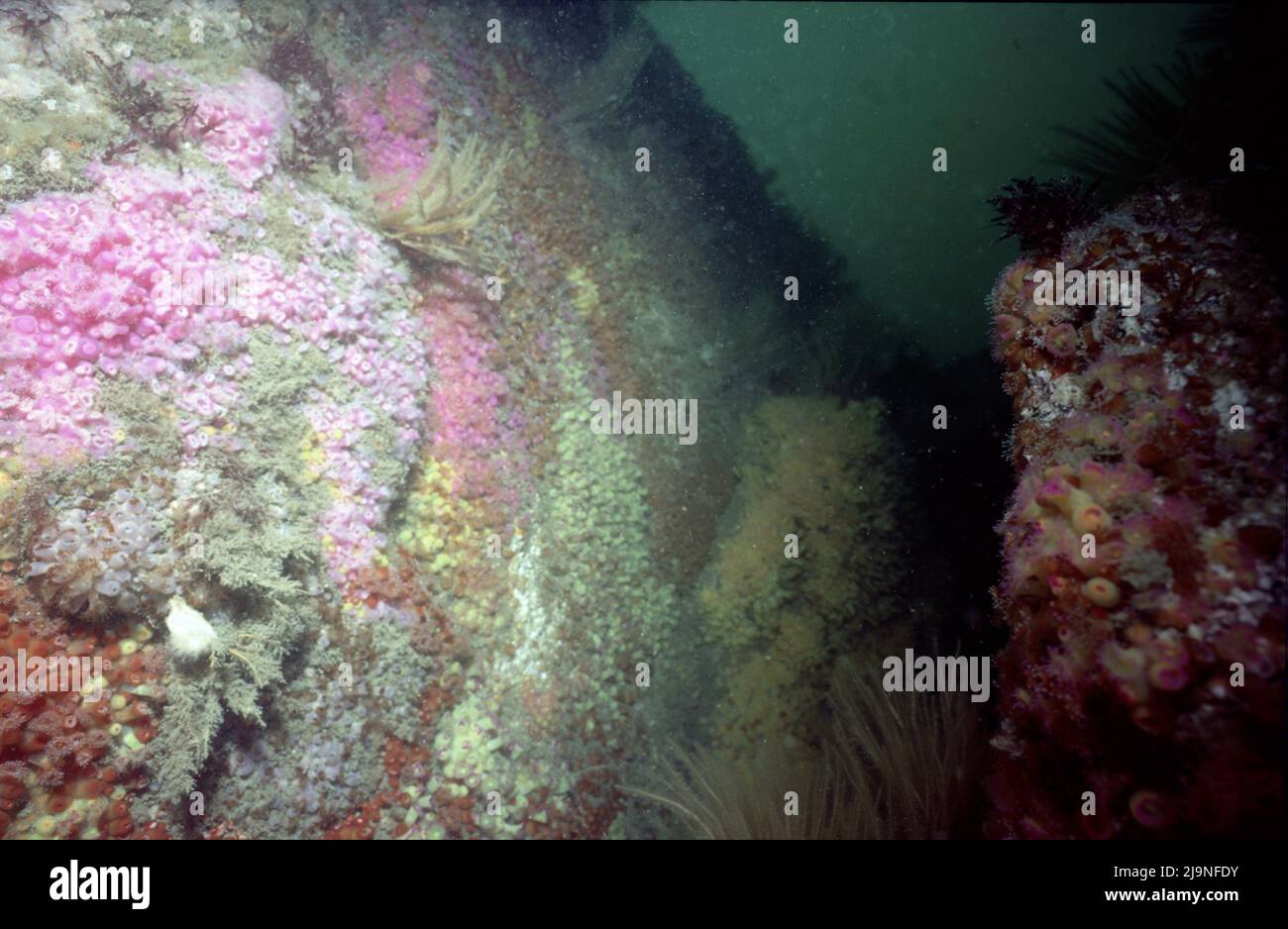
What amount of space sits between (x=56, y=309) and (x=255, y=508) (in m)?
1.59

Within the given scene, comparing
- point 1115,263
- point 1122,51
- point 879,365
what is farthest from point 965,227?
point 1122,51

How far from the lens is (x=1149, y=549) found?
8.21 feet

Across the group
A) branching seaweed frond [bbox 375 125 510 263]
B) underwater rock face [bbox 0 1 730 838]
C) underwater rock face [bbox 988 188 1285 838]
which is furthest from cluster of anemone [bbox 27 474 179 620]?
underwater rock face [bbox 988 188 1285 838]

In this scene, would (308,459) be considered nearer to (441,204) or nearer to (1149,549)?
(441,204)

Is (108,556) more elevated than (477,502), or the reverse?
(477,502)

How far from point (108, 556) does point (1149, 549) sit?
5178mm

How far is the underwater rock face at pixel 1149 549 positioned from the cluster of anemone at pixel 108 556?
185 inches

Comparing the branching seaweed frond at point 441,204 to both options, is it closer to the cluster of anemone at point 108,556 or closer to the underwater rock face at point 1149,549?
the cluster of anemone at point 108,556

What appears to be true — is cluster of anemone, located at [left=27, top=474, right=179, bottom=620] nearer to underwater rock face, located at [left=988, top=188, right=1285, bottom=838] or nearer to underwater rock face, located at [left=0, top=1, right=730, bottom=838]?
underwater rock face, located at [left=0, top=1, right=730, bottom=838]

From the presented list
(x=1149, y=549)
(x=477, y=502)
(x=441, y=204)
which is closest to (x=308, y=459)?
(x=477, y=502)

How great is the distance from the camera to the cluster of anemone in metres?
3.24

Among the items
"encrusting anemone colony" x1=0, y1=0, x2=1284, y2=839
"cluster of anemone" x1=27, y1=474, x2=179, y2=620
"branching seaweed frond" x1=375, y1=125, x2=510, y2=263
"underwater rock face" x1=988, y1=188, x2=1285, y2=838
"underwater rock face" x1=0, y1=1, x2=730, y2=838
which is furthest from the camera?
"branching seaweed frond" x1=375, y1=125, x2=510, y2=263

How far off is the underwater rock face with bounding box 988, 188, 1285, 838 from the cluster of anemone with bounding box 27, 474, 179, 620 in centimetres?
471

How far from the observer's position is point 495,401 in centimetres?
564
